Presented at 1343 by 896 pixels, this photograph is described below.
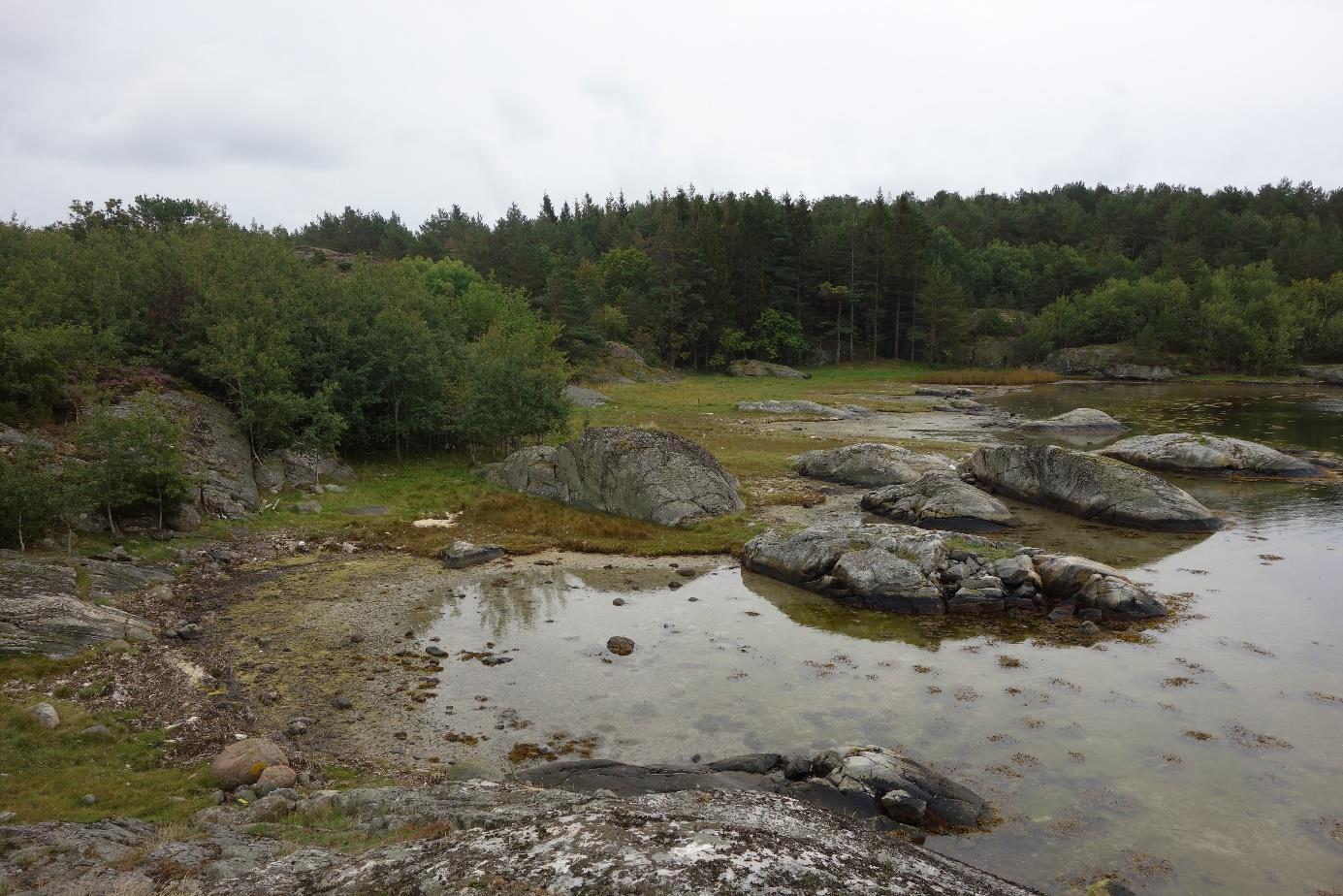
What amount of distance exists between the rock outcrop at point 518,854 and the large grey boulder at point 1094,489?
28.9 meters

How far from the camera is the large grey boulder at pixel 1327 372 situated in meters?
95.8

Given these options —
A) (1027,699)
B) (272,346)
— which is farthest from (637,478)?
(1027,699)

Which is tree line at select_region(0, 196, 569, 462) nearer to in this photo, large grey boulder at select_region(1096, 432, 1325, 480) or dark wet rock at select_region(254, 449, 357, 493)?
dark wet rock at select_region(254, 449, 357, 493)

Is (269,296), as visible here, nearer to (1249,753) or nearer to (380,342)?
(380,342)

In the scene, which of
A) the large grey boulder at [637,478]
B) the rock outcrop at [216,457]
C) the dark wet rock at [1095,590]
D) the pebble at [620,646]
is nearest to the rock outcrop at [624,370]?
the large grey boulder at [637,478]

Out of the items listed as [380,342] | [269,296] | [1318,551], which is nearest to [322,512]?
[380,342]

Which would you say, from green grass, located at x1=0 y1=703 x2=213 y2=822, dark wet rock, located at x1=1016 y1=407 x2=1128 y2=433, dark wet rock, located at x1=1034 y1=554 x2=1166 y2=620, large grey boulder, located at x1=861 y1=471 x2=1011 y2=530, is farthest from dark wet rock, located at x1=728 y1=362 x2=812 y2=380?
green grass, located at x1=0 y1=703 x2=213 y2=822

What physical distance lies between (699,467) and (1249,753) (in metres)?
24.1

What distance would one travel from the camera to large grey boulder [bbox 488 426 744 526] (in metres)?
34.8

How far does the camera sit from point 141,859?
9.60 m

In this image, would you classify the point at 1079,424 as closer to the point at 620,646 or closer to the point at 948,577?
the point at 948,577

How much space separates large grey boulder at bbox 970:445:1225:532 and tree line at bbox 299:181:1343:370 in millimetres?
67076

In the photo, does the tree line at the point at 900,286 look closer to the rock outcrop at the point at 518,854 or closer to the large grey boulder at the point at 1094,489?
the large grey boulder at the point at 1094,489

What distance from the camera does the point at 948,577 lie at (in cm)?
2431
